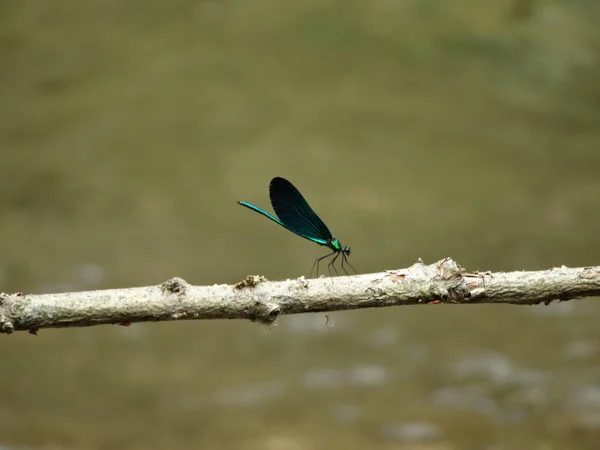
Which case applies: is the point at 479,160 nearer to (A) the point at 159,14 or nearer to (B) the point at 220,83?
(B) the point at 220,83

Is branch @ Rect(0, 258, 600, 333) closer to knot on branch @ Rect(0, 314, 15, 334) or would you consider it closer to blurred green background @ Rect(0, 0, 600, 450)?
knot on branch @ Rect(0, 314, 15, 334)

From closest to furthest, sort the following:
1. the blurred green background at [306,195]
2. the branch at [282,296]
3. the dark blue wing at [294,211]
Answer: the branch at [282,296], the dark blue wing at [294,211], the blurred green background at [306,195]

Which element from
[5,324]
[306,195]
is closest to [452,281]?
[5,324]

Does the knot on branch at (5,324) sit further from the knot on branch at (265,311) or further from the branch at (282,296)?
the knot on branch at (265,311)

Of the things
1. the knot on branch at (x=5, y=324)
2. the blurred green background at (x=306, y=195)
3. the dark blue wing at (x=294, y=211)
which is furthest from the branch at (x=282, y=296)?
the blurred green background at (x=306, y=195)

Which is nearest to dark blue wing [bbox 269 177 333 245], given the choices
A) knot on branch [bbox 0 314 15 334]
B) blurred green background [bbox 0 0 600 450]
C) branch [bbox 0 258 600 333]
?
branch [bbox 0 258 600 333]

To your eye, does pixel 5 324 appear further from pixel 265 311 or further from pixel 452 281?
pixel 452 281

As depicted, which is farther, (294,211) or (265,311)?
(294,211)
